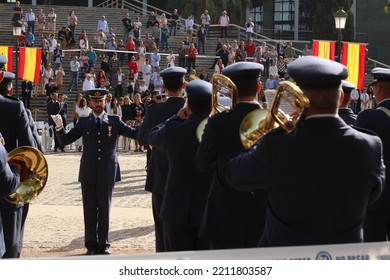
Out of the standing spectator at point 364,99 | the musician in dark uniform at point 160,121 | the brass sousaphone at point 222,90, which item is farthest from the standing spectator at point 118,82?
the brass sousaphone at point 222,90

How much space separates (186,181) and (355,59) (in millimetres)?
15422

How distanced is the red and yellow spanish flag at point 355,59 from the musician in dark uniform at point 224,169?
15963 millimetres

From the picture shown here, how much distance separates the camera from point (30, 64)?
1134 inches

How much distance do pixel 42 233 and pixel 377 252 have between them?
24.7 feet

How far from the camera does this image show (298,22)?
6556 cm

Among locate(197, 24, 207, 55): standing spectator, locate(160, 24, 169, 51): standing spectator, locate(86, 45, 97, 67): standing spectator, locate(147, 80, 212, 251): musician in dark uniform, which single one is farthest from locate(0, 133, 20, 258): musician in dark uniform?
locate(197, 24, 207, 55): standing spectator

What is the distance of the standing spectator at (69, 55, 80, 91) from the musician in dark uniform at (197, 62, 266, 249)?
92.2ft

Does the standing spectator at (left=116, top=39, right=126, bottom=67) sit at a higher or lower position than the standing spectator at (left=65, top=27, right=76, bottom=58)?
lower

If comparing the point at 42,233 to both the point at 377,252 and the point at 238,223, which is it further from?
the point at 377,252

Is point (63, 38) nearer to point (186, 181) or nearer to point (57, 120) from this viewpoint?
point (57, 120)

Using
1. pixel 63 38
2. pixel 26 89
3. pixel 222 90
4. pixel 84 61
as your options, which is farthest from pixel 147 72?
pixel 222 90

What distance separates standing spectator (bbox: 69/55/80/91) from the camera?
33.3 m

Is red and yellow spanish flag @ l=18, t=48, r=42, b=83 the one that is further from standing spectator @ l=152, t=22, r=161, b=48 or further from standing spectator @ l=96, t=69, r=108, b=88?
standing spectator @ l=152, t=22, r=161, b=48
